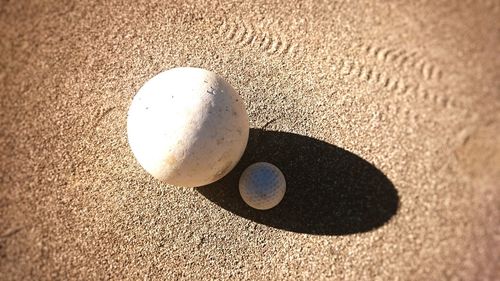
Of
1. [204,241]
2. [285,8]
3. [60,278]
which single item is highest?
[285,8]

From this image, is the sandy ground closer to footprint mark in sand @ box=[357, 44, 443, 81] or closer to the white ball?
footprint mark in sand @ box=[357, 44, 443, 81]

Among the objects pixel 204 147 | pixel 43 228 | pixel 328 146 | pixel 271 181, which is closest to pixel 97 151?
pixel 43 228

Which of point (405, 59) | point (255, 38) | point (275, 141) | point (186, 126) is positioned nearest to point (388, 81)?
point (405, 59)

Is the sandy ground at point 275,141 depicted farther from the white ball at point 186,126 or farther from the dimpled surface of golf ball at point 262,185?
the white ball at point 186,126

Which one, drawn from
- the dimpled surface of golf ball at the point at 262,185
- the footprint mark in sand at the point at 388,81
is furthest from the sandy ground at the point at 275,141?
the dimpled surface of golf ball at the point at 262,185

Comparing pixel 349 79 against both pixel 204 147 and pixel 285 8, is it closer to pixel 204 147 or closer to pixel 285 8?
pixel 285 8

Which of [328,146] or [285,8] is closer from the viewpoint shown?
[328,146]

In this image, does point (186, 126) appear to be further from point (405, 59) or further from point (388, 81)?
point (405, 59)
